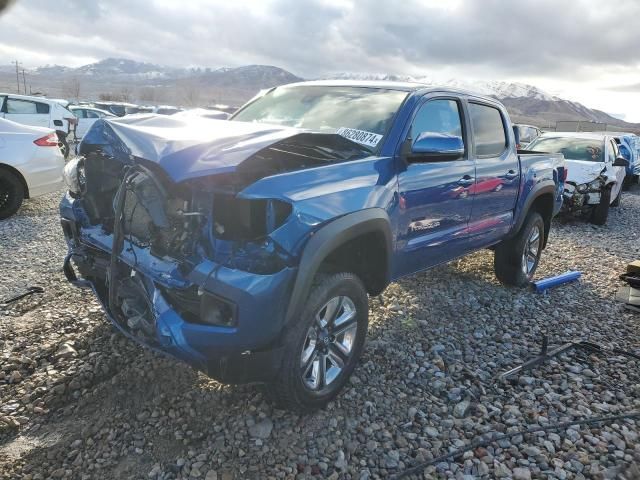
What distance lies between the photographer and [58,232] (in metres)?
6.47

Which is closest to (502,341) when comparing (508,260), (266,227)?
(508,260)

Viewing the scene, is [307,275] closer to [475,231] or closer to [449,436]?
[449,436]

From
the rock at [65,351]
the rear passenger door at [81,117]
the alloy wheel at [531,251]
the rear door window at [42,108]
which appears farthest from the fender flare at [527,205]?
the rear passenger door at [81,117]

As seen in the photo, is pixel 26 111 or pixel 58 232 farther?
pixel 26 111

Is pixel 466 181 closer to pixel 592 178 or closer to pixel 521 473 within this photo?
pixel 521 473

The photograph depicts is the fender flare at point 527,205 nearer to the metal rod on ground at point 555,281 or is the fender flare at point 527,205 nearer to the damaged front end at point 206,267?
the metal rod on ground at point 555,281

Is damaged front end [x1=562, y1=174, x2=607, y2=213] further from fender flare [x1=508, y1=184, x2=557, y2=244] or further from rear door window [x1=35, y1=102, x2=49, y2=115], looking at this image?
rear door window [x1=35, y1=102, x2=49, y2=115]

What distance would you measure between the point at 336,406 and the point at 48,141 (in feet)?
20.2

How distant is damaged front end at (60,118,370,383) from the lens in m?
2.41

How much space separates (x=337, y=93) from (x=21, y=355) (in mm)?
2944

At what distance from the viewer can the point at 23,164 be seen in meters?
6.78

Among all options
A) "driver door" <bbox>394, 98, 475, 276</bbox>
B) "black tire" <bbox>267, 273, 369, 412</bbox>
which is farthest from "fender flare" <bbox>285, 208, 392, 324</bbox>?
"driver door" <bbox>394, 98, 475, 276</bbox>

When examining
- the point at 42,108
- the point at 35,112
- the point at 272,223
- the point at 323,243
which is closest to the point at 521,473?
the point at 323,243

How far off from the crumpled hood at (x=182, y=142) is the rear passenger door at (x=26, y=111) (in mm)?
11739
